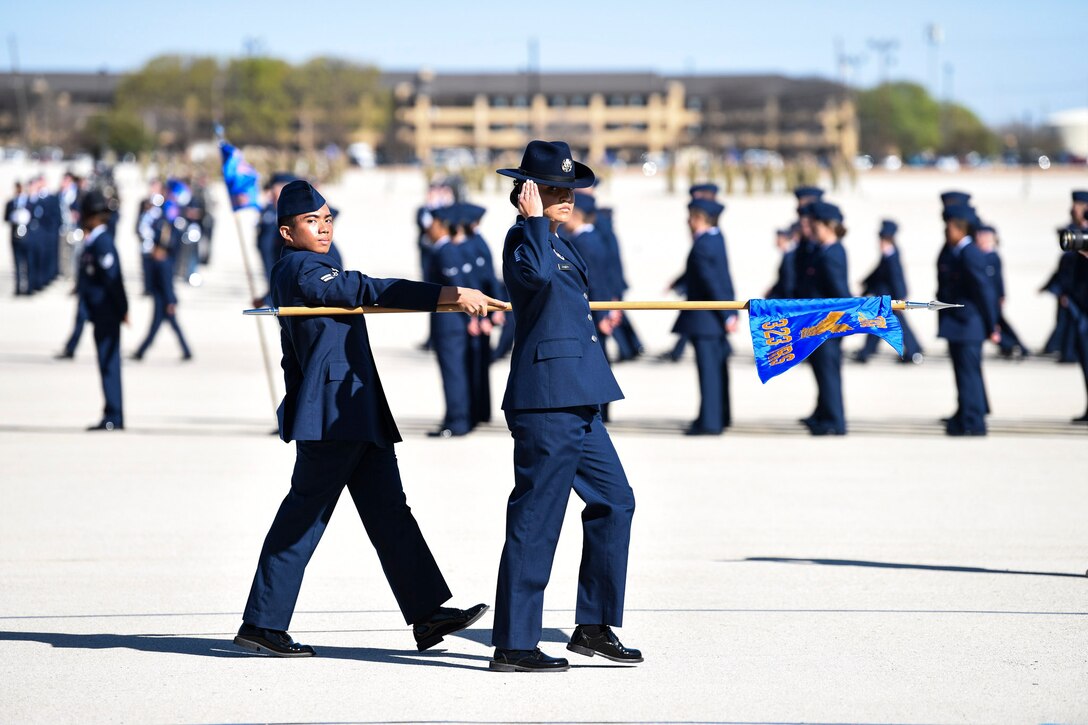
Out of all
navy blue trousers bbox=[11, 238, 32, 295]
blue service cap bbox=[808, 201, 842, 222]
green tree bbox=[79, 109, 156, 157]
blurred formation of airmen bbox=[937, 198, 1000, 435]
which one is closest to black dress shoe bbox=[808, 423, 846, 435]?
blurred formation of airmen bbox=[937, 198, 1000, 435]

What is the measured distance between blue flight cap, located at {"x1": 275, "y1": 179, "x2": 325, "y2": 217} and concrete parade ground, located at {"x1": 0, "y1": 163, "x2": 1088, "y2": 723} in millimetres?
1693

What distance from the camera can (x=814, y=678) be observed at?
555 centimetres

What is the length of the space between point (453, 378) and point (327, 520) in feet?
20.6

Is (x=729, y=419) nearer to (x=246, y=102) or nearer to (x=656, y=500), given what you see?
(x=656, y=500)

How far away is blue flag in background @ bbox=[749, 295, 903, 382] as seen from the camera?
21.1 feet

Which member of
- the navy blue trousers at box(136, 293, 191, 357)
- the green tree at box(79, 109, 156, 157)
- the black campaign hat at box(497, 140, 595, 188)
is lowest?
the navy blue trousers at box(136, 293, 191, 357)

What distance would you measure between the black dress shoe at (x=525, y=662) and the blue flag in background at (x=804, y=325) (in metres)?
1.51

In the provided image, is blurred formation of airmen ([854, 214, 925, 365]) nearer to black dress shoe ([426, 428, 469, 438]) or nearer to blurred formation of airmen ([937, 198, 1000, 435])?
blurred formation of airmen ([937, 198, 1000, 435])

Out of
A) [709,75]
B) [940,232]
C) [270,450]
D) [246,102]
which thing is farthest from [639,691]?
[709,75]

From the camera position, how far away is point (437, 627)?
599 cm

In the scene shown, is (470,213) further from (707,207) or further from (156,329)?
(156,329)

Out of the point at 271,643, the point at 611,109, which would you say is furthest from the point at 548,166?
the point at 611,109

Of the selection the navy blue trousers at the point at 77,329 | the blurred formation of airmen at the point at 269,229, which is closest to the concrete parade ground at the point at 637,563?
the navy blue trousers at the point at 77,329

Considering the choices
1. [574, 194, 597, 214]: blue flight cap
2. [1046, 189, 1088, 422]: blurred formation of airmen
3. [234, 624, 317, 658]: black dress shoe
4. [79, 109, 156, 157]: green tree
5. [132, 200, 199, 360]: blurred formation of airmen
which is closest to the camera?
[234, 624, 317, 658]: black dress shoe
